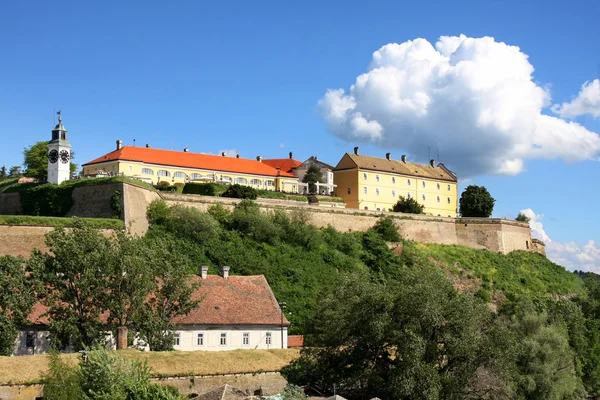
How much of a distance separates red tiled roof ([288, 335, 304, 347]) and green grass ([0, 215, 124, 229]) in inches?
540

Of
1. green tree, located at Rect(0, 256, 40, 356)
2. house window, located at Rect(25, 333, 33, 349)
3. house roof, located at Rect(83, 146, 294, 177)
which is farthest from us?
house roof, located at Rect(83, 146, 294, 177)

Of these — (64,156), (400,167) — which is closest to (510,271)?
(400,167)

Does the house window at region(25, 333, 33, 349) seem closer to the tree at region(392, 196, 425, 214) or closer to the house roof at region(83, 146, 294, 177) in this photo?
the house roof at region(83, 146, 294, 177)

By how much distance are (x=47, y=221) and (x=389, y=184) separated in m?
Result: 42.0

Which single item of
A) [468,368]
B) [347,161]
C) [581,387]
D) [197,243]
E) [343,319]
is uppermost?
[347,161]

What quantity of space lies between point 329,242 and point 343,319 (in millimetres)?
27018

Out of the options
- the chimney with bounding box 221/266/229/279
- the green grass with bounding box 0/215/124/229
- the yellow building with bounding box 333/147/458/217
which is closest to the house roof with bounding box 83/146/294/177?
the yellow building with bounding box 333/147/458/217

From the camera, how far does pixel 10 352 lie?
110 ft

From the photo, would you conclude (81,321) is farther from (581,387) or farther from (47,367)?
(581,387)

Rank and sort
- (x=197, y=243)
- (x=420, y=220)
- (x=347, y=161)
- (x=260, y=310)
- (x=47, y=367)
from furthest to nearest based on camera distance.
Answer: (x=347, y=161)
(x=420, y=220)
(x=197, y=243)
(x=260, y=310)
(x=47, y=367)

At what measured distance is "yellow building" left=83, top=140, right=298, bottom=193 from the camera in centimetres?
6588

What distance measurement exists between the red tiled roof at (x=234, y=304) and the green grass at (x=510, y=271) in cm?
2650

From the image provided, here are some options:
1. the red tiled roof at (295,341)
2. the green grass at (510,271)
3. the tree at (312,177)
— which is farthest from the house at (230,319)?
the tree at (312,177)

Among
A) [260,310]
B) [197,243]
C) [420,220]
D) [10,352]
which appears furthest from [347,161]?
[10,352]
